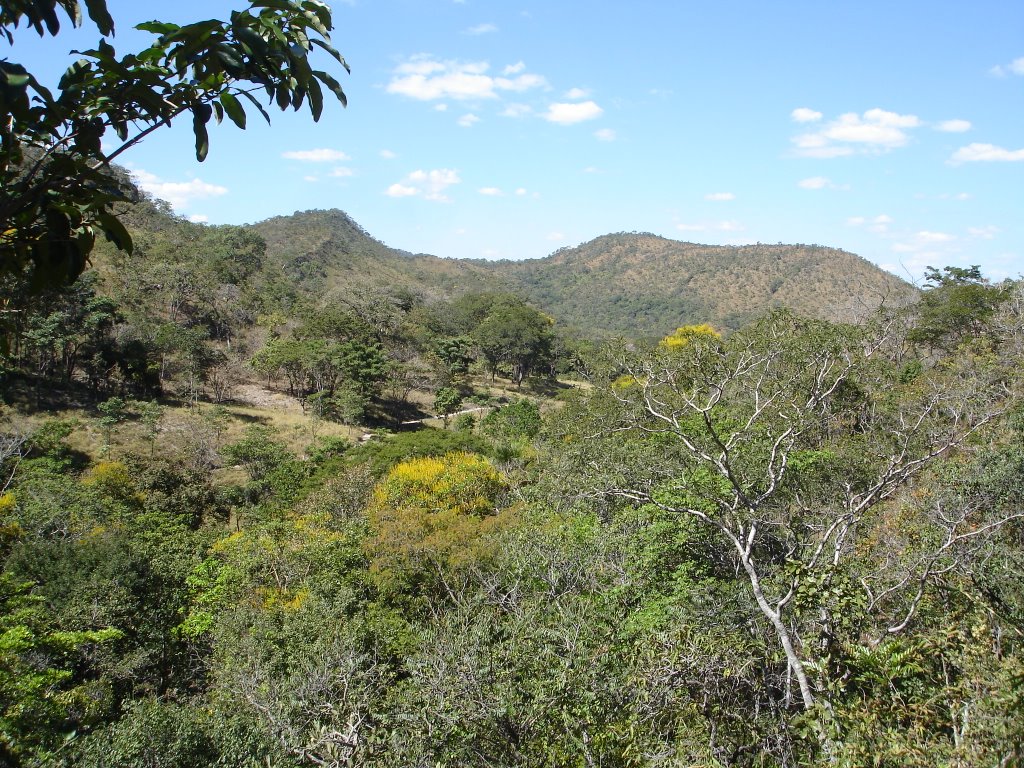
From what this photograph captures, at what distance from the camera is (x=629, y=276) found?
11112 cm

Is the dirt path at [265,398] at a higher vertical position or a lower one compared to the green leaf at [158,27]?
lower

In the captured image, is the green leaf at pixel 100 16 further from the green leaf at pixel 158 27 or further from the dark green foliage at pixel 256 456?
the dark green foliage at pixel 256 456

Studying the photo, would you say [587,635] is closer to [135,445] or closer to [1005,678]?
[1005,678]

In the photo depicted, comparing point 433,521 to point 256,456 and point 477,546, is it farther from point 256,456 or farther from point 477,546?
point 256,456

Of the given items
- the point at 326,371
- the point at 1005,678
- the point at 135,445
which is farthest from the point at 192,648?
the point at 326,371

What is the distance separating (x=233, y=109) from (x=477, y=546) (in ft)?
39.1

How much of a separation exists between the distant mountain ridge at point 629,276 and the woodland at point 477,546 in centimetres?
4664

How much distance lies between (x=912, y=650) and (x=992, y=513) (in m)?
7.22

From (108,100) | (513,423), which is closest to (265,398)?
(513,423)

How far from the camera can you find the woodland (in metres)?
3.44

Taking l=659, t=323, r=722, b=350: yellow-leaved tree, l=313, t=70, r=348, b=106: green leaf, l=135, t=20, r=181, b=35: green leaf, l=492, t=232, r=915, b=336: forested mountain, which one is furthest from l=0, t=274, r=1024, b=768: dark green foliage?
l=492, t=232, r=915, b=336: forested mountain

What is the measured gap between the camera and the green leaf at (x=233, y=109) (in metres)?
1.54

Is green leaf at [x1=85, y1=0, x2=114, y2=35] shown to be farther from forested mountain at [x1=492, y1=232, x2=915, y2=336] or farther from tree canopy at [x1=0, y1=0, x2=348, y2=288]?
forested mountain at [x1=492, y1=232, x2=915, y2=336]

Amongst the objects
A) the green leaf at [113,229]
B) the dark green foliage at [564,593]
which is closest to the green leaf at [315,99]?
the green leaf at [113,229]
